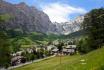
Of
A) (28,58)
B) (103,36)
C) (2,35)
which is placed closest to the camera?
(2,35)

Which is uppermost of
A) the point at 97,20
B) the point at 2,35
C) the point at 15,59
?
the point at 97,20

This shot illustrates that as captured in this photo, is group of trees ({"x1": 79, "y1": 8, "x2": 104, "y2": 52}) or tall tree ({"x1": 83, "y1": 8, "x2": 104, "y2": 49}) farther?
group of trees ({"x1": 79, "y1": 8, "x2": 104, "y2": 52})

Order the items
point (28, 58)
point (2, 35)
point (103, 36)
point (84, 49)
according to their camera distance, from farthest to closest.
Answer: point (28, 58) → point (84, 49) → point (103, 36) → point (2, 35)

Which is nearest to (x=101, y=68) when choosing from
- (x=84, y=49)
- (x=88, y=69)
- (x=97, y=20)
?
(x=88, y=69)

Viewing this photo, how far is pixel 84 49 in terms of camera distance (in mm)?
118312

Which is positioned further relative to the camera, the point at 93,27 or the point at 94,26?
the point at 94,26

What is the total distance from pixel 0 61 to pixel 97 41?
4361 cm

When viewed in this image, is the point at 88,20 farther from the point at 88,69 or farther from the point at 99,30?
the point at 88,69

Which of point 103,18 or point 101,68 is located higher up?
point 103,18

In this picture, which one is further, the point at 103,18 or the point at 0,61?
the point at 103,18

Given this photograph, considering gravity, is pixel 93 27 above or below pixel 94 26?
below

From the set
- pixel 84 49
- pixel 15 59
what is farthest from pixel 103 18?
pixel 15 59

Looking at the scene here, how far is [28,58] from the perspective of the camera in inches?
7264

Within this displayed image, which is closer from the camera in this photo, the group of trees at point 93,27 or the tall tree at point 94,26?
the tall tree at point 94,26
